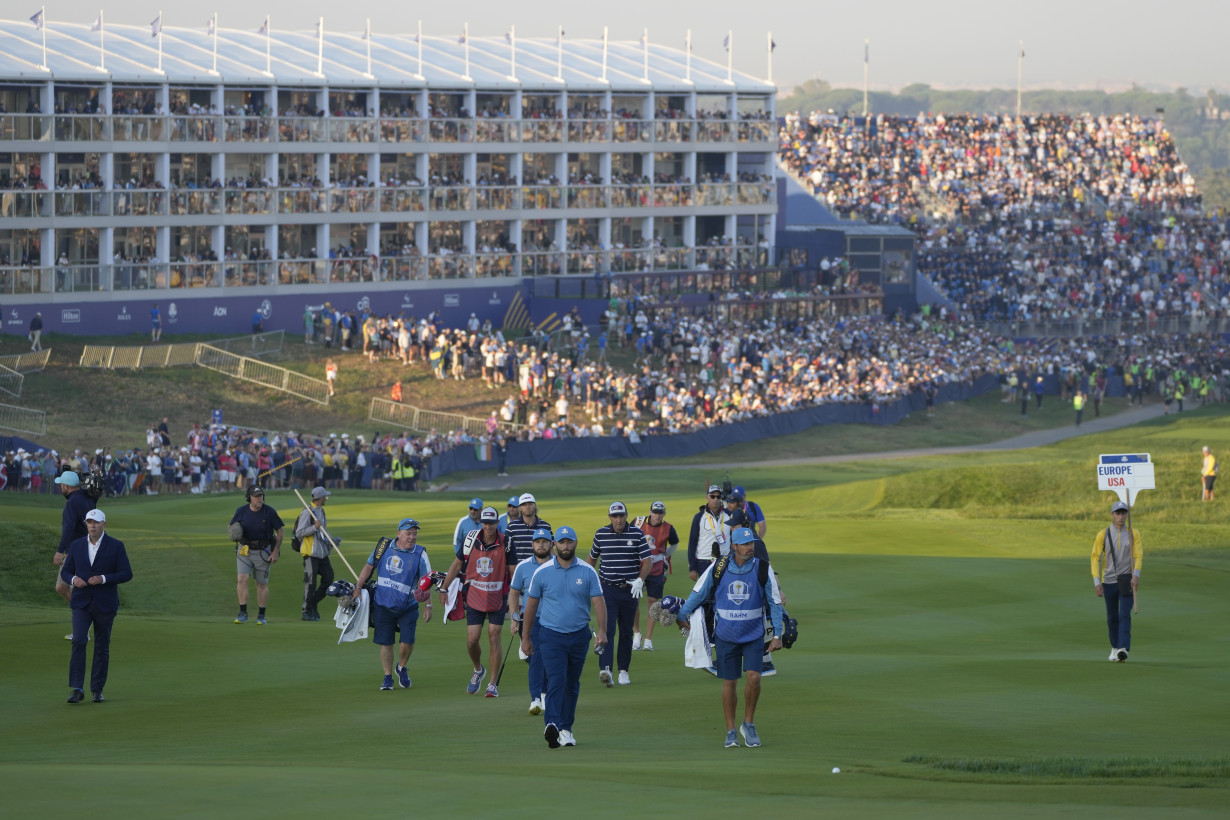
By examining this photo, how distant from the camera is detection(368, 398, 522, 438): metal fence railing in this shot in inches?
2216

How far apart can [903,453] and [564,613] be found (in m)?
45.1

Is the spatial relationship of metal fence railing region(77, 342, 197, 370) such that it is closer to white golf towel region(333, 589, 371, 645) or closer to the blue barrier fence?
the blue barrier fence

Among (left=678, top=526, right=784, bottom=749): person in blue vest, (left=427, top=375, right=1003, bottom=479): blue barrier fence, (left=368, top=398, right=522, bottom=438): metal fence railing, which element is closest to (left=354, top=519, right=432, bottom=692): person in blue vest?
(left=678, top=526, right=784, bottom=749): person in blue vest

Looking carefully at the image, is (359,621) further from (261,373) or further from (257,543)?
(261,373)

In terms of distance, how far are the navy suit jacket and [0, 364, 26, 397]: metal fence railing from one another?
3938 cm

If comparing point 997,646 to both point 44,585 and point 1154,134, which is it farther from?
point 1154,134

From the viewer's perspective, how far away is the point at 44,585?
23.6 metres

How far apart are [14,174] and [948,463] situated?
117 ft

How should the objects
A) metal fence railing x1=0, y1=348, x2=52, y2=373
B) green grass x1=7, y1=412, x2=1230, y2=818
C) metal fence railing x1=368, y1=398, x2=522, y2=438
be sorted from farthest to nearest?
metal fence railing x1=368, y1=398, x2=522, y2=438 < metal fence railing x1=0, y1=348, x2=52, y2=373 < green grass x1=7, y1=412, x2=1230, y2=818

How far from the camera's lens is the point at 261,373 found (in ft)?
195

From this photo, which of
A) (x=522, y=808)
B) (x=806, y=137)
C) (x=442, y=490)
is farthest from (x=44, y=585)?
(x=806, y=137)

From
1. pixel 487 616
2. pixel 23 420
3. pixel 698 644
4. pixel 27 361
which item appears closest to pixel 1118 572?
pixel 698 644

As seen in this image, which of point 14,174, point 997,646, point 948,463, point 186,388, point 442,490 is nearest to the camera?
point 997,646

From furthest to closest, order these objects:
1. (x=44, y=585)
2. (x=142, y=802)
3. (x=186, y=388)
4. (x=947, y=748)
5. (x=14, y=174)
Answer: (x=14, y=174), (x=186, y=388), (x=44, y=585), (x=947, y=748), (x=142, y=802)
